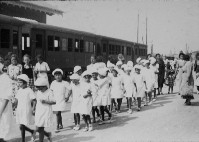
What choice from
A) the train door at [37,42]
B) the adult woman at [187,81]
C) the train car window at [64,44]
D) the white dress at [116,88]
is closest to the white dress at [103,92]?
the white dress at [116,88]

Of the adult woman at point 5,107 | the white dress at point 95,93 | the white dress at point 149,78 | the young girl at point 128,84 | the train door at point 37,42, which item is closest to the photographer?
the adult woman at point 5,107

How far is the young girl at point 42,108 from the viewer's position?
5.81 m

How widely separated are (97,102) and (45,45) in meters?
7.93

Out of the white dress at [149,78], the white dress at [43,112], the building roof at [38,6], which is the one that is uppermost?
the building roof at [38,6]

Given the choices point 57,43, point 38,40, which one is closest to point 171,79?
point 57,43

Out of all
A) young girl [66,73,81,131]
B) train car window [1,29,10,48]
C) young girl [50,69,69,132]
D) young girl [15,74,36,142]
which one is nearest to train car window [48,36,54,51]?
train car window [1,29,10,48]

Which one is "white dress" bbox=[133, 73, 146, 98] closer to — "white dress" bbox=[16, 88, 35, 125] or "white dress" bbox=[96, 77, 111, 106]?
"white dress" bbox=[96, 77, 111, 106]

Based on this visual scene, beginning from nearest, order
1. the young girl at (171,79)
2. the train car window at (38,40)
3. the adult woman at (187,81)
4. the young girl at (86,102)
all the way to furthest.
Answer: the young girl at (86,102) < the adult woman at (187,81) < the train car window at (38,40) < the young girl at (171,79)

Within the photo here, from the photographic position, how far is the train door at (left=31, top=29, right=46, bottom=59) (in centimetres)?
1455

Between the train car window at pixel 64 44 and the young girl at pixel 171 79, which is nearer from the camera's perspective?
A: the young girl at pixel 171 79

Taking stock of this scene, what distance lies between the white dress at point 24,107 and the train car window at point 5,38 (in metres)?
6.90

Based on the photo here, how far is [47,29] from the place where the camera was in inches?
617

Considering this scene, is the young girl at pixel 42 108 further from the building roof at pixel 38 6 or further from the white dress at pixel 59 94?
Answer: the building roof at pixel 38 6

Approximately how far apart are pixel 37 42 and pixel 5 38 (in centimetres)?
238
